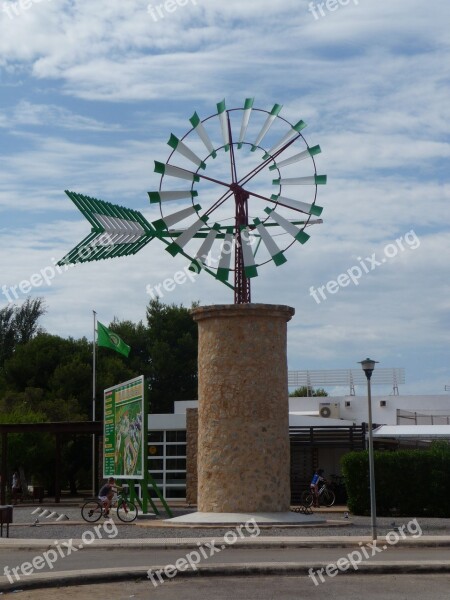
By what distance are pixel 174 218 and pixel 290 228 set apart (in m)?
3.22

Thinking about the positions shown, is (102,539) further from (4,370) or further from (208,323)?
(4,370)

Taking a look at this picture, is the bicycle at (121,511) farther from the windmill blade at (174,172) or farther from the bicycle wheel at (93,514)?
the windmill blade at (174,172)

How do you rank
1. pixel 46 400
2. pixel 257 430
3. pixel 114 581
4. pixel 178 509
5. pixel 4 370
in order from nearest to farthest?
pixel 114 581
pixel 257 430
pixel 178 509
pixel 46 400
pixel 4 370

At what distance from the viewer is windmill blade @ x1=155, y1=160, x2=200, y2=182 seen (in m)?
27.6

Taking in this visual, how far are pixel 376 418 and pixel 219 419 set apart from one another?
1989 cm

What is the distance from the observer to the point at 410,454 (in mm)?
29422

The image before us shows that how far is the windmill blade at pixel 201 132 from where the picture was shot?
27.7 m

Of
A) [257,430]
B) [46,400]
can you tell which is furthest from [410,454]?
[46,400]

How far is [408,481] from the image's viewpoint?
2931cm

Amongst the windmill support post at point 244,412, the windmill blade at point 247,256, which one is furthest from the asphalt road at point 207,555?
Result: the windmill blade at point 247,256

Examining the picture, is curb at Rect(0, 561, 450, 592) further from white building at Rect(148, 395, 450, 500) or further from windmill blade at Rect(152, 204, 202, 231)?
white building at Rect(148, 395, 450, 500)

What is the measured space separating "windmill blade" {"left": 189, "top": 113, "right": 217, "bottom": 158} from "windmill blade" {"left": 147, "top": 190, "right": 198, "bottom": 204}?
1.22 meters

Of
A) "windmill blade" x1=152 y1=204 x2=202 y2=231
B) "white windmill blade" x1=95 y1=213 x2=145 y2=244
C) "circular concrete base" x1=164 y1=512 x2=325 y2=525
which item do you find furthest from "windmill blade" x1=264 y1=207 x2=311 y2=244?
"circular concrete base" x1=164 y1=512 x2=325 y2=525

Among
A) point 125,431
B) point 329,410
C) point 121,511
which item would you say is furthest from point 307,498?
point 329,410
